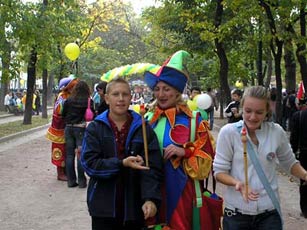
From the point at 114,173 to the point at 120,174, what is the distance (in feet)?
0.26

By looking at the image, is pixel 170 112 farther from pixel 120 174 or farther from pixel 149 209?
pixel 149 209

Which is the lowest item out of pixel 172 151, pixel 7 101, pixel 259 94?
pixel 172 151

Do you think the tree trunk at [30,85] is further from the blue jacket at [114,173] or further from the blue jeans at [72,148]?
the blue jacket at [114,173]

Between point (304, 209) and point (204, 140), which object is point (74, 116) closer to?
point (304, 209)

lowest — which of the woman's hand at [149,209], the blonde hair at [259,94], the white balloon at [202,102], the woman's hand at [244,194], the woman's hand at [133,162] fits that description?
the woman's hand at [149,209]

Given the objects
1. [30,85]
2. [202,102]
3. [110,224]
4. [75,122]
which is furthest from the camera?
[30,85]

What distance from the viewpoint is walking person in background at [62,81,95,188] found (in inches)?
309

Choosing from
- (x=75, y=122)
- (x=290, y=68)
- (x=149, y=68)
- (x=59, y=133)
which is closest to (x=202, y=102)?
(x=75, y=122)

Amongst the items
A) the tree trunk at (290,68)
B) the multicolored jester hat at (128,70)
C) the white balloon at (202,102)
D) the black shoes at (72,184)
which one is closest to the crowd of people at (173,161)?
the multicolored jester hat at (128,70)

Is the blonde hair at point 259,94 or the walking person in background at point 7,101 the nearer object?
the blonde hair at point 259,94

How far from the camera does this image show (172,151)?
3.26m

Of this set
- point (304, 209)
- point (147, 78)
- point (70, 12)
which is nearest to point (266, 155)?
point (147, 78)

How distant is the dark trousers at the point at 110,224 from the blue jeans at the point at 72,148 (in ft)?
15.8

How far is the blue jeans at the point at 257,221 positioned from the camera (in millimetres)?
3084
